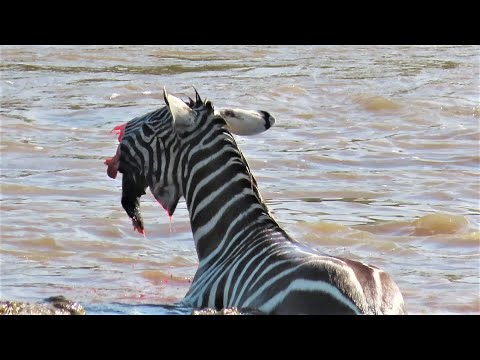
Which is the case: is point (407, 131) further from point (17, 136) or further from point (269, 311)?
point (269, 311)

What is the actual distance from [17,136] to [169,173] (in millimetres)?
7354

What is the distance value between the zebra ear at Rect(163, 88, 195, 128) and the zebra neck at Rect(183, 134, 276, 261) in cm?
16

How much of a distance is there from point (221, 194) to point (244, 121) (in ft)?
1.91

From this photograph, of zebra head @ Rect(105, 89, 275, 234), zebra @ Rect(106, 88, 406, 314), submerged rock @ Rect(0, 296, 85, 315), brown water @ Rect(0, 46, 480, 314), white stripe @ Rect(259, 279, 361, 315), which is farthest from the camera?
brown water @ Rect(0, 46, 480, 314)

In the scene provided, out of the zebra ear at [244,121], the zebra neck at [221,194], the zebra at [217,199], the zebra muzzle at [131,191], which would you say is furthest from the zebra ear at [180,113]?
the zebra muzzle at [131,191]

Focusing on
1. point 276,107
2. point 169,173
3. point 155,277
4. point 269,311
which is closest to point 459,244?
point 155,277

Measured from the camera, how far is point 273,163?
12172mm

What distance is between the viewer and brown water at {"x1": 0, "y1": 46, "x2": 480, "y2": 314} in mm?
8188

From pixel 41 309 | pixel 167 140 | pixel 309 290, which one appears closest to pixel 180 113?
pixel 167 140

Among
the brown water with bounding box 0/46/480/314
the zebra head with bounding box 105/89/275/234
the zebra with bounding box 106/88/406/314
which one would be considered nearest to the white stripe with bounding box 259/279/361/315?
the zebra with bounding box 106/88/406/314

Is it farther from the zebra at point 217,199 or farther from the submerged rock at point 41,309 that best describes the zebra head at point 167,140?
the submerged rock at point 41,309

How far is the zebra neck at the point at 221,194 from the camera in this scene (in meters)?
6.05

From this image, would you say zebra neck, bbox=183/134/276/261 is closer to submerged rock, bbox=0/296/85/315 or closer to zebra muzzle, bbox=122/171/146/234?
zebra muzzle, bbox=122/171/146/234

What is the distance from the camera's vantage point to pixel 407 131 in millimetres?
14414
